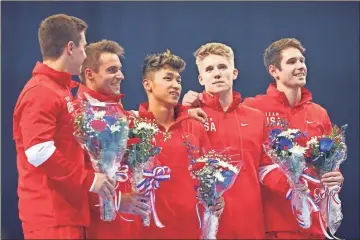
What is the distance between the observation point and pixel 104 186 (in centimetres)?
374

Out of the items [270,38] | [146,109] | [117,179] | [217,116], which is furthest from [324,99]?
[117,179]

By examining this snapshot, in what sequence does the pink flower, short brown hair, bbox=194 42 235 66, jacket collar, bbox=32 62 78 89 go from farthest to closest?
short brown hair, bbox=194 42 235 66 < jacket collar, bbox=32 62 78 89 < the pink flower

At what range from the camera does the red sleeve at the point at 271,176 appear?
4.37 metres

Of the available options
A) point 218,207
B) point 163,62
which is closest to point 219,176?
point 218,207

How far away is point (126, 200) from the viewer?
3.96 meters

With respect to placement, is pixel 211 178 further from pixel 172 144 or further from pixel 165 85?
pixel 165 85

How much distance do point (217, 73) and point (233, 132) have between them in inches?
15.0

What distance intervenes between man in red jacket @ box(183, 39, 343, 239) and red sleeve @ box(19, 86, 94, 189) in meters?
1.04

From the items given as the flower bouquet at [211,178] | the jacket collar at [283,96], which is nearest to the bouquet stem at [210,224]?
the flower bouquet at [211,178]

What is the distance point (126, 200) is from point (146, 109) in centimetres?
65

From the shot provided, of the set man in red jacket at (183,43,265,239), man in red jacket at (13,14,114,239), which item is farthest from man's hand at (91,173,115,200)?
man in red jacket at (183,43,265,239)

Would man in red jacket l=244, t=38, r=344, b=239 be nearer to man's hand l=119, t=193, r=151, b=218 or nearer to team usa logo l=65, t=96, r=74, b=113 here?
man's hand l=119, t=193, r=151, b=218

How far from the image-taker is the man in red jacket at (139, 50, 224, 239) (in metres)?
4.22

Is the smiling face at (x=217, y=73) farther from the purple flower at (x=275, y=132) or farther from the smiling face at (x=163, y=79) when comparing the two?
the purple flower at (x=275, y=132)
